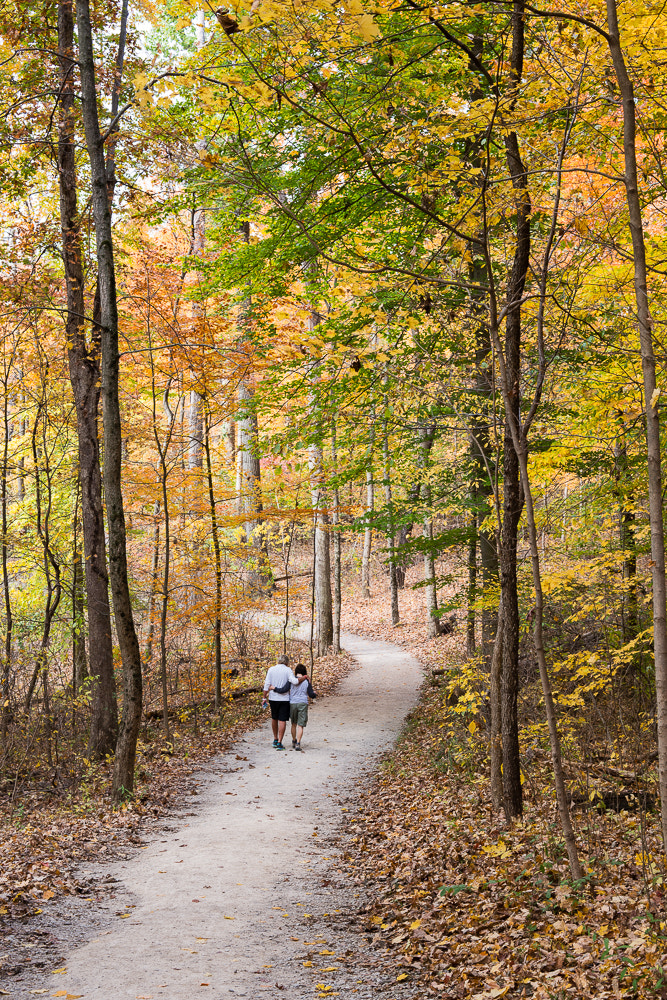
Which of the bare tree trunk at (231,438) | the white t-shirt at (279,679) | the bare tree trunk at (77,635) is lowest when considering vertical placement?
the white t-shirt at (279,679)

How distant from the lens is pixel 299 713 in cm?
1296

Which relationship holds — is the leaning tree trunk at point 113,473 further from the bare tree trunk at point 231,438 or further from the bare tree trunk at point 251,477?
the bare tree trunk at point 231,438

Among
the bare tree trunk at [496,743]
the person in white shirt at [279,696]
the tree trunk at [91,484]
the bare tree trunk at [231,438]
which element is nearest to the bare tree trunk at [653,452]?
the bare tree trunk at [496,743]

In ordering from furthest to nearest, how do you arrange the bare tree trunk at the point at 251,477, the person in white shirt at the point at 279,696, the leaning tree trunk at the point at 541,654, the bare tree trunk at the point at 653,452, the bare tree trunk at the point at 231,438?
1. the bare tree trunk at the point at 231,438
2. the person in white shirt at the point at 279,696
3. the bare tree trunk at the point at 251,477
4. the leaning tree trunk at the point at 541,654
5. the bare tree trunk at the point at 653,452

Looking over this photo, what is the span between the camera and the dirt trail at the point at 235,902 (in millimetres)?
4730

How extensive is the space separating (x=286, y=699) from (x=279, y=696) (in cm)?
16

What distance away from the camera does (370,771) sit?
11461 mm

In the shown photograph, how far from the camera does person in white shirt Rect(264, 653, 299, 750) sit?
1277 centimetres

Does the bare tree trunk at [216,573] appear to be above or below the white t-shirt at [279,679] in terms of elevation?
above

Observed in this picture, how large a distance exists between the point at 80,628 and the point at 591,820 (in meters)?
9.72

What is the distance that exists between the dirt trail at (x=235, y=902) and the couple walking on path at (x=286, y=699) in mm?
1033

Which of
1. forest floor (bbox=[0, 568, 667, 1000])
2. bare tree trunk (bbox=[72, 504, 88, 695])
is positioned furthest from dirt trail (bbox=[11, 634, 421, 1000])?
bare tree trunk (bbox=[72, 504, 88, 695])

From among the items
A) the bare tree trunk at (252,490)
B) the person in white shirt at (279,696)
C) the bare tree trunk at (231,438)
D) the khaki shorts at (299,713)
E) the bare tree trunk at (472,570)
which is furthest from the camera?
the bare tree trunk at (231,438)

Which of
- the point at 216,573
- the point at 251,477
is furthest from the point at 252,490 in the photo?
the point at 216,573
